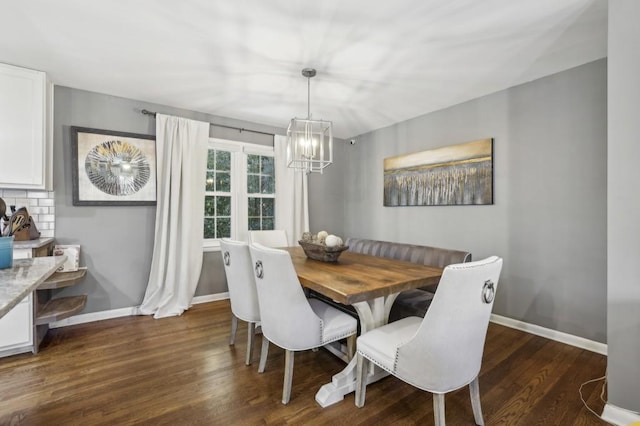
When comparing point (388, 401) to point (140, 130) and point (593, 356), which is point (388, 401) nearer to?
point (593, 356)

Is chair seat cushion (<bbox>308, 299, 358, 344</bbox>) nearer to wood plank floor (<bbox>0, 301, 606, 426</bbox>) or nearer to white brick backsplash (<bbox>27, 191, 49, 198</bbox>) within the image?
wood plank floor (<bbox>0, 301, 606, 426</bbox>)

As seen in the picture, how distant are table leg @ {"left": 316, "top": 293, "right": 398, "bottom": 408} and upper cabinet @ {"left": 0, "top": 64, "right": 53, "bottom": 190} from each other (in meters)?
3.03

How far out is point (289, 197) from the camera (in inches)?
169

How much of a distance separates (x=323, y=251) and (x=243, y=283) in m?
0.67

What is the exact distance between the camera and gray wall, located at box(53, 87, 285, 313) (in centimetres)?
299

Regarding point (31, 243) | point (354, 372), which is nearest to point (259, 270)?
point (354, 372)

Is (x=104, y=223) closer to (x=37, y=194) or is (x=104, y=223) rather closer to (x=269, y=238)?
(x=37, y=194)

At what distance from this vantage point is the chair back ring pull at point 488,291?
4.47ft

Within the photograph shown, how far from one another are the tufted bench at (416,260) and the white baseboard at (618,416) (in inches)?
42.2

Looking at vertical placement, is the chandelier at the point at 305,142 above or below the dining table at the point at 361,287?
above

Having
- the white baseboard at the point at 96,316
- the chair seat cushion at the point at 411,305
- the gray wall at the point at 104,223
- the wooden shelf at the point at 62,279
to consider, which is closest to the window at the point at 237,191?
the gray wall at the point at 104,223

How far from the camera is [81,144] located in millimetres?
3055

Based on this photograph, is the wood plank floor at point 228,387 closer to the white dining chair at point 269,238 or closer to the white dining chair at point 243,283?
the white dining chair at point 243,283

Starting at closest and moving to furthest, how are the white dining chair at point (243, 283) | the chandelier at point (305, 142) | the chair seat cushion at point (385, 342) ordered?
the chair seat cushion at point (385, 342) < the white dining chair at point (243, 283) < the chandelier at point (305, 142)
